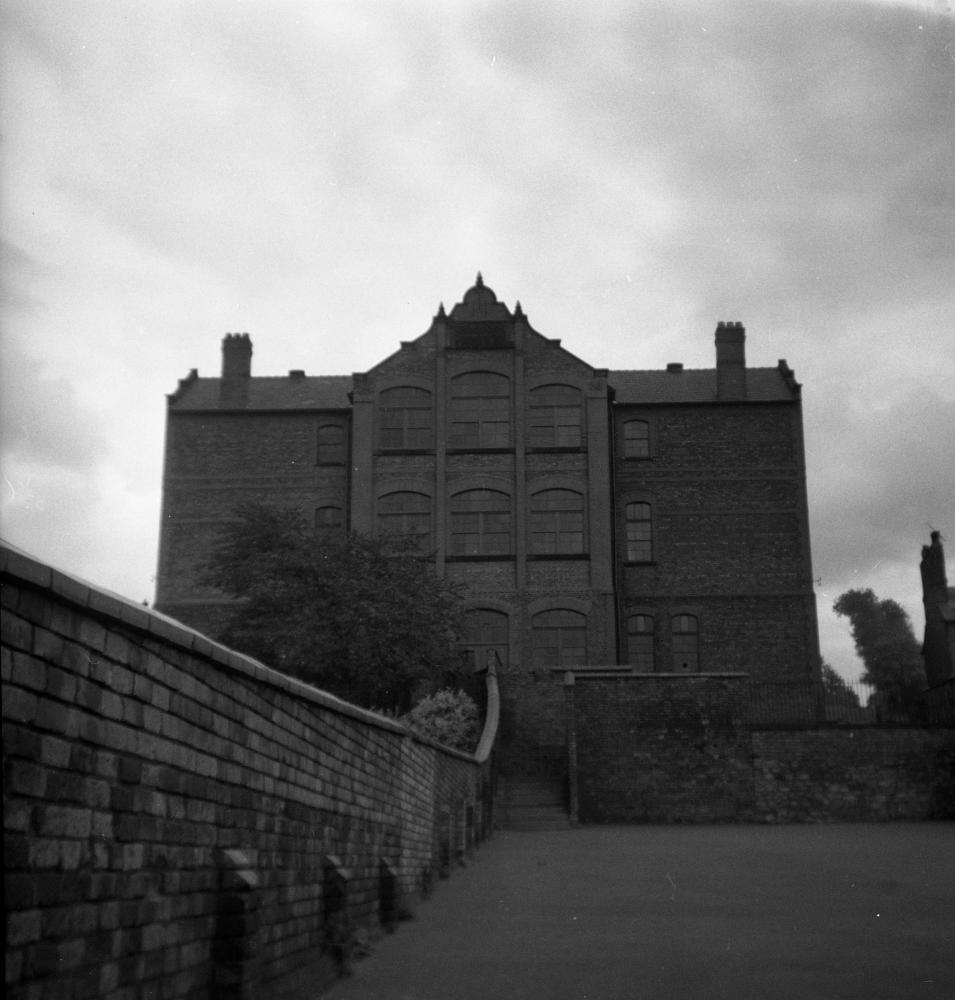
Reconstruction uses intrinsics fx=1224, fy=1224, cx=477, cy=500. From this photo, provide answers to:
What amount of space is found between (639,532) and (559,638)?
5.87 metres

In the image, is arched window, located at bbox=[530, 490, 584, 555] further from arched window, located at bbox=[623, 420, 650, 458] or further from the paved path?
the paved path

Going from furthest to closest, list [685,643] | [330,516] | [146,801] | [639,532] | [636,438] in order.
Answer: [636,438]
[639,532]
[330,516]
[685,643]
[146,801]

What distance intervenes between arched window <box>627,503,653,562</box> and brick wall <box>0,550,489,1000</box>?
111ft

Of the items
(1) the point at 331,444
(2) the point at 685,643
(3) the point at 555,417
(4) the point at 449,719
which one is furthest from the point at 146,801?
(1) the point at 331,444

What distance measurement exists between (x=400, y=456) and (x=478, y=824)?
21.1 metres

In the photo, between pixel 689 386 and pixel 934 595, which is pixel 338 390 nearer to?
pixel 689 386

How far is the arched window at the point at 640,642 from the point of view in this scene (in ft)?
138

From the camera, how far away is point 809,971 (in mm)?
9258

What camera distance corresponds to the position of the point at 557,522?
40.7 meters

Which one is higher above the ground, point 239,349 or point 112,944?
point 239,349

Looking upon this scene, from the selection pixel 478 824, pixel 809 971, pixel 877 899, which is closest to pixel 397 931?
pixel 809 971

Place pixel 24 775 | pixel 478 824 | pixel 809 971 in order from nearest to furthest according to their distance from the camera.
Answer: pixel 24 775, pixel 809 971, pixel 478 824

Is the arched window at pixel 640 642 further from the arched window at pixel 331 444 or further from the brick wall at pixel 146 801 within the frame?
the brick wall at pixel 146 801

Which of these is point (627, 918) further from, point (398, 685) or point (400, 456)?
point (400, 456)
